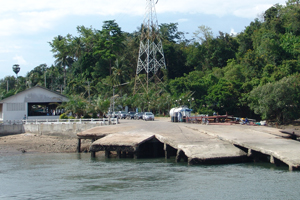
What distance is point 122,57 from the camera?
328 feet

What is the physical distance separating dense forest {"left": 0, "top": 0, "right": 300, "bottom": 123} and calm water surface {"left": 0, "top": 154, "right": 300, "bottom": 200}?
27.8 m

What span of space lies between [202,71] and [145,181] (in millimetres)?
75779

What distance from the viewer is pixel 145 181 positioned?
73.9ft

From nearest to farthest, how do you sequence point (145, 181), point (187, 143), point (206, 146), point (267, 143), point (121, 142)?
point (145, 181), point (206, 146), point (267, 143), point (187, 143), point (121, 142)

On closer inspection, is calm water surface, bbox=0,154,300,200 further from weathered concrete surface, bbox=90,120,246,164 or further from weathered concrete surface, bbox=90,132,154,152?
weathered concrete surface, bbox=90,132,154,152

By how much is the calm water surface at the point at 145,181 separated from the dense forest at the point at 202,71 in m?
27.8

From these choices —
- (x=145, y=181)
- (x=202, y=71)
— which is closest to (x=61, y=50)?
(x=202, y=71)

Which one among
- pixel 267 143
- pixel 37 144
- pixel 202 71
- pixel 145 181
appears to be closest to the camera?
pixel 145 181

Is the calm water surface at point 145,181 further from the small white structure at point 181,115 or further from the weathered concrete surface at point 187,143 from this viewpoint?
the small white structure at point 181,115

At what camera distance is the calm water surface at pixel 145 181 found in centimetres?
1978

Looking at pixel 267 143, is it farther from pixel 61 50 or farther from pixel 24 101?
pixel 61 50

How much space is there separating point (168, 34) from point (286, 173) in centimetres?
10872

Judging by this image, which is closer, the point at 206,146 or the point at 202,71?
the point at 206,146

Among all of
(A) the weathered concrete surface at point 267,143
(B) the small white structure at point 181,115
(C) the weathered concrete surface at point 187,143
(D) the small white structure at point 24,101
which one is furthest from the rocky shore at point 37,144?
(B) the small white structure at point 181,115
